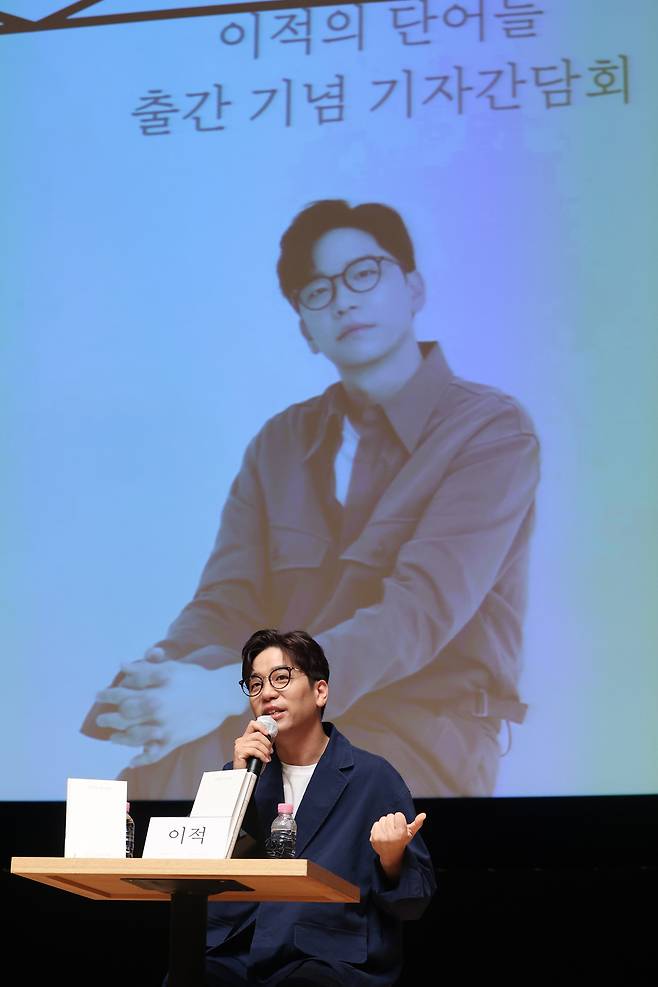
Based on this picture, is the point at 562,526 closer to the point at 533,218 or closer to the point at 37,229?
the point at 533,218

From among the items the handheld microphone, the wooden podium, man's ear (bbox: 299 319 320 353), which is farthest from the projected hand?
the wooden podium

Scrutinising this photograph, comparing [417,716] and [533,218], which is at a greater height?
[533,218]

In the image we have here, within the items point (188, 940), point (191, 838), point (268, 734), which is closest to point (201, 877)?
point (191, 838)

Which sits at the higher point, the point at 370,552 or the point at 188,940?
the point at 370,552

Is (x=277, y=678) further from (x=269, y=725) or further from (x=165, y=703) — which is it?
(x=165, y=703)

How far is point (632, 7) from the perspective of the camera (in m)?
3.82

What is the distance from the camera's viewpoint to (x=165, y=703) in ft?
12.3

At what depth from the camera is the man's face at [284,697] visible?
101 inches

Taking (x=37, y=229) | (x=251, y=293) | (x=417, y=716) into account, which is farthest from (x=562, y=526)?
(x=37, y=229)

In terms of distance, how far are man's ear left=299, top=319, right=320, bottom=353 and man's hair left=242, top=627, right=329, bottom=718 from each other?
1.44 metres

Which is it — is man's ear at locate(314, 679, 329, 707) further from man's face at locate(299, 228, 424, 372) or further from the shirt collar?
man's face at locate(299, 228, 424, 372)

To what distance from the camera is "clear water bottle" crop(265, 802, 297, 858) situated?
229cm

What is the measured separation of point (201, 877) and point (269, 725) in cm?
40

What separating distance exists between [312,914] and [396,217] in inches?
85.0
